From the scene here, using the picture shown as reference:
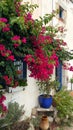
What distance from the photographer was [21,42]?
22.0 ft

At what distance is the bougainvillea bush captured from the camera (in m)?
6.37

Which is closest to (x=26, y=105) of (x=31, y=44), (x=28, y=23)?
(x=31, y=44)

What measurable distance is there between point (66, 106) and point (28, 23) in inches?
216

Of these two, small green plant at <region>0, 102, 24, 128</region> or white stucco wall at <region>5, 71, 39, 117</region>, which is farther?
white stucco wall at <region>5, 71, 39, 117</region>

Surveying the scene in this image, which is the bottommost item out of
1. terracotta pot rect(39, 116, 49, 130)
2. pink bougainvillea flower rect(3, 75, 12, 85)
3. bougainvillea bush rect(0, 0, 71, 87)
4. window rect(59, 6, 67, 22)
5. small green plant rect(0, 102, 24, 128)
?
terracotta pot rect(39, 116, 49, 130)

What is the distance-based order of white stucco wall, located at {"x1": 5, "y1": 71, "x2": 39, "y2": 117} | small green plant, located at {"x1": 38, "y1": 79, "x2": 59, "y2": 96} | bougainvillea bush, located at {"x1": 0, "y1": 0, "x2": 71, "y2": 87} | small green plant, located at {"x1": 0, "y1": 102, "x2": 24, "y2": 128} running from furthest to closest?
small green plant, located at {"x1": 38, "y1": 79, "x2": 59, "y2": 96}
white stucco wall, located at {"x1": 5, "y1": 71, "x2": 39, "y2": 117}
small green plant, located at {"x1": 0, "y1": 102, "x2": 24, "y2": 128}
bougainvillea bush, located at {"x1": 0, "y1": 0, "x2": 71, "y2": 87}

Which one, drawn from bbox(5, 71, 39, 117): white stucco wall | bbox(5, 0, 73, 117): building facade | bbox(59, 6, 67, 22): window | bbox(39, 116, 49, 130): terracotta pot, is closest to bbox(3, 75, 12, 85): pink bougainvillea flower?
bbox(5, 0, 73, 117): building facade

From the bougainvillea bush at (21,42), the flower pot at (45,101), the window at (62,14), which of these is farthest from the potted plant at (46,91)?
the window at (62,14)

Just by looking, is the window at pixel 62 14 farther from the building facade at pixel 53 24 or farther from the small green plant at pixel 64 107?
the small green plant at pixel 64 107

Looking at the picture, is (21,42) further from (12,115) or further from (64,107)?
(64,107)

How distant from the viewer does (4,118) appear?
803cm

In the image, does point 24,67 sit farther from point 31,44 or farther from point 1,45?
point 1,45

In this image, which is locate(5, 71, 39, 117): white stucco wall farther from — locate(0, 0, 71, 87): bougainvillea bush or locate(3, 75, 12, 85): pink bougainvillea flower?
locate(3, 75, 12, 85): pink bougainvillea flower

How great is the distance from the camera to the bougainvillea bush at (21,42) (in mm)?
6371
